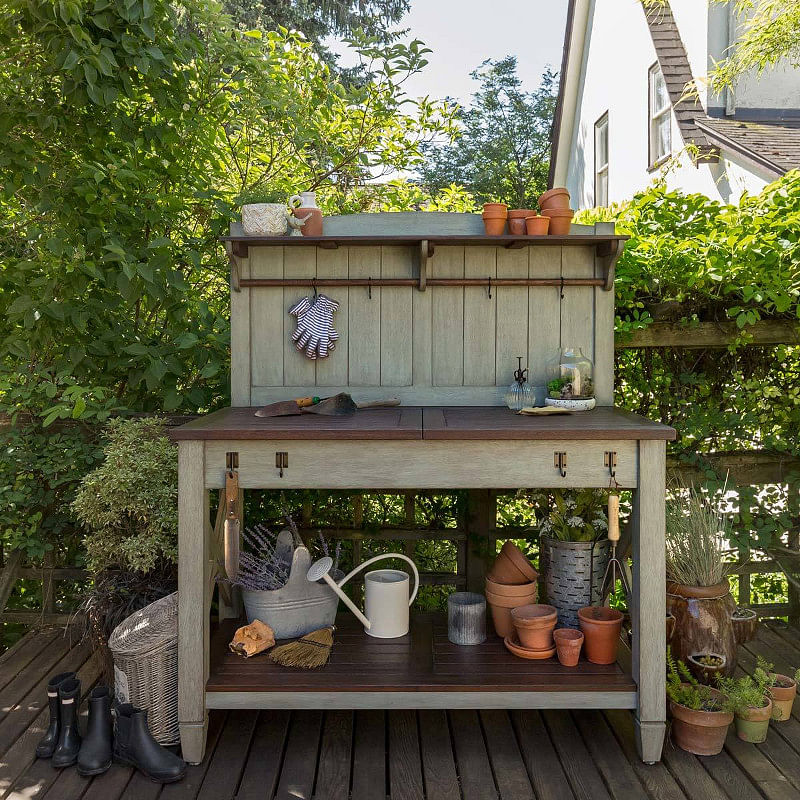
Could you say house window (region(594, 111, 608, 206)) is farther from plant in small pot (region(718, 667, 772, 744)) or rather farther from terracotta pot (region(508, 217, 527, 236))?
plant in small pot (region(718, 667, 772, 744))

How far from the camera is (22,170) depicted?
2920mm

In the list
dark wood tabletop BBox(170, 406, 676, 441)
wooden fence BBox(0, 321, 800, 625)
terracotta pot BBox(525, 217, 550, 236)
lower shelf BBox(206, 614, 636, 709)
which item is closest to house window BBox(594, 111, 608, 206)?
wooden fence BBox(0, 321, 800, 625)

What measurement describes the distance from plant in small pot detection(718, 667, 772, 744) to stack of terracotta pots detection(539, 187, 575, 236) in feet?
5.43

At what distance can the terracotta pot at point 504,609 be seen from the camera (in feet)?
8.30

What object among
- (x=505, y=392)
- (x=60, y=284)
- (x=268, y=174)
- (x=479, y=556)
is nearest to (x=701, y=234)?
(x=505, y=392)

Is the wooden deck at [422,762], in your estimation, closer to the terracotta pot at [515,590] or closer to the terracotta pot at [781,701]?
the terracotta pot at [781,701]

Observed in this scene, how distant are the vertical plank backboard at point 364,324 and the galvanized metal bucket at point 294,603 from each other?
754 mm

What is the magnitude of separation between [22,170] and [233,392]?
1239 mm

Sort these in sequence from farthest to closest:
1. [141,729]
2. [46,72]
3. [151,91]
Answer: [151,91]
[46,72]
[141,729]

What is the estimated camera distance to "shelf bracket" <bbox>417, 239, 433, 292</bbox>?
2.66 metres

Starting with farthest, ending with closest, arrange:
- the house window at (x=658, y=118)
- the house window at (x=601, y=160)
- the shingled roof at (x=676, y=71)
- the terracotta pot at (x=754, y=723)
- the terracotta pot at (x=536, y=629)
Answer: the house window at (x=601, y=160) → the house window at (x=658, y=118) → the shingled roof at (x=676, y=71) → the terracotta pot at (x=536, y=629) → the terracotta pot at (x=754, y=723)

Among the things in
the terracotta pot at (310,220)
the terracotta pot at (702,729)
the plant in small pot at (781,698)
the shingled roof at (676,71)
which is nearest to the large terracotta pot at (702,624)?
the plant in small pot at (781,698)

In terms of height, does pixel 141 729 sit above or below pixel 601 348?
below

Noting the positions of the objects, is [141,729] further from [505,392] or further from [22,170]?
[22,170]
